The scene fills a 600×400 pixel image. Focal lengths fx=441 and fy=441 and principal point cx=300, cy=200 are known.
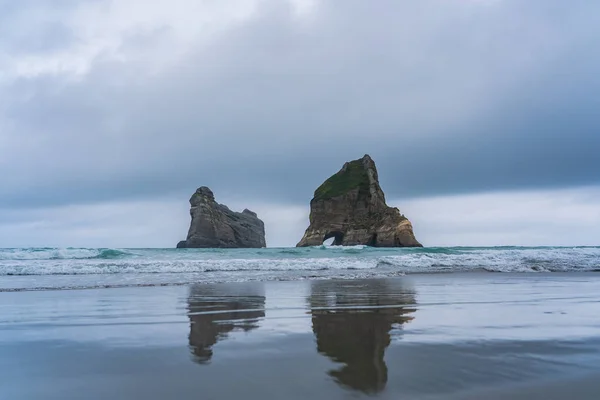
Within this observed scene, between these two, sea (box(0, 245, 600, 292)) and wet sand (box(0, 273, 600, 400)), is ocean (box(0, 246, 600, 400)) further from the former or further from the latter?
sea (box(0, 245, 600, 292))

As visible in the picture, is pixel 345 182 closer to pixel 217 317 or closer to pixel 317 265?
pixel 317 265

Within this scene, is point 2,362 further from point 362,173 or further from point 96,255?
point 362,173

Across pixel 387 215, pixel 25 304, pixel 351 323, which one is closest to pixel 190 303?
pixel 25 304

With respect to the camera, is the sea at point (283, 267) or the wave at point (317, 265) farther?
Answer: the wave at point (317, 265)

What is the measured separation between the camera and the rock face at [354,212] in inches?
2330

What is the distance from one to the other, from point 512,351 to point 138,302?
6.10 m

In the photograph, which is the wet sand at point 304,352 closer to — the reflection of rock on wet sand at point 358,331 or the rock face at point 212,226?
the reflection of rock on wet sand at point 358,331

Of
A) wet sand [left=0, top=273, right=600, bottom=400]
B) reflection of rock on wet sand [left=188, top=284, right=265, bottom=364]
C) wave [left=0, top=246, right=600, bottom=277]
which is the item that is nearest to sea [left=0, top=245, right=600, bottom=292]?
wave [left=0, top=246, right=600, bottom=277]

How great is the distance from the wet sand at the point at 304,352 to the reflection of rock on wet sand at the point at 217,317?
0.02 metres

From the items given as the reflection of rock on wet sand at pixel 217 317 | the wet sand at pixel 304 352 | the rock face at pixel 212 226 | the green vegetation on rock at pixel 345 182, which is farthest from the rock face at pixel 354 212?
the wet sand at pixel 304 352

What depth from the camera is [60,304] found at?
24.5ft

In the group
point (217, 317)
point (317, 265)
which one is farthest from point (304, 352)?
point (317, 265)

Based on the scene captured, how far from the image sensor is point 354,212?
63.3 meters

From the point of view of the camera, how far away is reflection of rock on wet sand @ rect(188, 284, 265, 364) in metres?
3.97
